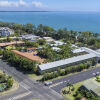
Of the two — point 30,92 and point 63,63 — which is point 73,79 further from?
point 30,92

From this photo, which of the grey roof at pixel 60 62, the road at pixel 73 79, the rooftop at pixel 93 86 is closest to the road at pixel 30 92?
the road at pixel 73 79

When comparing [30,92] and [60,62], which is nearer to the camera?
[30,92]

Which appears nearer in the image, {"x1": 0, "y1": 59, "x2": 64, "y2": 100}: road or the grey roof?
{"x1": 0, "y1": 59, "x2": 64, "y2": 100}: road

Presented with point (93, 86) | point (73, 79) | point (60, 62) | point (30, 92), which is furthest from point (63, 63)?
point (30, 92)

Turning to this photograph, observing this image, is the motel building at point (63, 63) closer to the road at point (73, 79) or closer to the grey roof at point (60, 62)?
the grey roof at point (60, 62)

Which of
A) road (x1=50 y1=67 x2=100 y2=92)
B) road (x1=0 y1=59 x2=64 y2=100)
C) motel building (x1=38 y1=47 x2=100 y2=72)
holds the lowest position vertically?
road (x1=0 y1=59 x2=64 y2=100)

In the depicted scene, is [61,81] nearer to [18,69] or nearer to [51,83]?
[51,83]

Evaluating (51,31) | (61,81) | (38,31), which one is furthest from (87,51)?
(38,31)

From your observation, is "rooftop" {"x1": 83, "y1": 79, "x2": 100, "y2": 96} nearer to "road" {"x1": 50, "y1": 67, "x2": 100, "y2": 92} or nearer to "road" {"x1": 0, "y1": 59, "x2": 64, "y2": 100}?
"road" {"x1": 50, "y1": 67, "x2": 100, "y2": 92}

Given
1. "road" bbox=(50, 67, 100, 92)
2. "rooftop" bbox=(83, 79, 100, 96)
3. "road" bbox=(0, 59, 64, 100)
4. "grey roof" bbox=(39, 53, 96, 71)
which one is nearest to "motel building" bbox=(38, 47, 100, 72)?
"grey roof" bbox=(39, 53, 96, 71)
